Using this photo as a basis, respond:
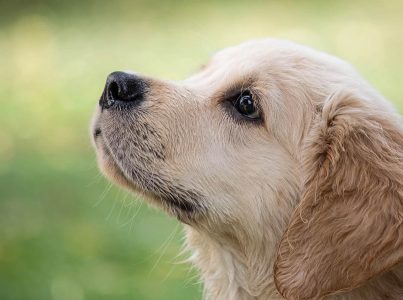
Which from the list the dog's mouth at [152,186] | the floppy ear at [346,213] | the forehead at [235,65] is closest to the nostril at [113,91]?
the dog's mouth at [152,186]

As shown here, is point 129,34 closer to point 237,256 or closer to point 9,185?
point 9,185

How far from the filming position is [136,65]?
11.2m

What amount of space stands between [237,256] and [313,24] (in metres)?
9.37

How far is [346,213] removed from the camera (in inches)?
146

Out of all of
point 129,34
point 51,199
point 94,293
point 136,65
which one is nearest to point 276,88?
point 94,293

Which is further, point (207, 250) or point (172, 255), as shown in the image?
point (172, 255)

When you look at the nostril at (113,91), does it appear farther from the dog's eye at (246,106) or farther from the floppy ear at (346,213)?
the floppy ear at (346,213)

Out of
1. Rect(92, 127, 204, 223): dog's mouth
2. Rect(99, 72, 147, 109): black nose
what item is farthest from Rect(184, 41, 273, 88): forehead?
Rect(92, 127, 204, 223): dog's mouth

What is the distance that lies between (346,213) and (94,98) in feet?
21.5

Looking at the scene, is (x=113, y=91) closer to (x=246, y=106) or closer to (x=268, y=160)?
(x=246, y=106)

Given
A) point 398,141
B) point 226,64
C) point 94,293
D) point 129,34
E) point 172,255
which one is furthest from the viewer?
point 129,34

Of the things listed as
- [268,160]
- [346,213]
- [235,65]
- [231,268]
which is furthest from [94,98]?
[346,213]

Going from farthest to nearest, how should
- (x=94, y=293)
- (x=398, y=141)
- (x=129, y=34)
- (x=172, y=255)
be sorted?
1. (x=129, y=34)
2. (x=172, y=255)
3. (x=94, y=293)
4. (x=398, y=141)

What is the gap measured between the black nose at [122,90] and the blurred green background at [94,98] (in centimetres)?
84
